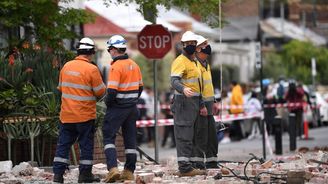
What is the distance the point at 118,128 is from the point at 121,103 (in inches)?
13.7

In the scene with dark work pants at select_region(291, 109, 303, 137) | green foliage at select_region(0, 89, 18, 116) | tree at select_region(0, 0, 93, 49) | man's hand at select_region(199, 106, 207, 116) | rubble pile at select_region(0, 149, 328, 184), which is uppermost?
tree at select_region(0, 0, 93, 49)

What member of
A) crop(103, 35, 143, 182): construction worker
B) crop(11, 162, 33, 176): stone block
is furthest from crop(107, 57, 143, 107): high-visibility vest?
crop(11, 162, 33, 176): stone block

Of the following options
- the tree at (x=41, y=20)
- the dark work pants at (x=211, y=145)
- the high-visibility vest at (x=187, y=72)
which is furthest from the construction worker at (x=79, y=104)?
the tree at (x=41, y=20)

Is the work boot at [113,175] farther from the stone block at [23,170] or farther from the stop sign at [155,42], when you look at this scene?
the stop sign at [155,42]

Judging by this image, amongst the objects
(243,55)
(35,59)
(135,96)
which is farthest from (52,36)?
(243,55)

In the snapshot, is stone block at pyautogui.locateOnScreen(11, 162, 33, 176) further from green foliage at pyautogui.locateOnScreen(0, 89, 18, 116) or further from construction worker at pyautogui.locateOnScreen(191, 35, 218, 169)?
construction worker at pyautogui.locateOnScreen(191, 35, 218, 169)

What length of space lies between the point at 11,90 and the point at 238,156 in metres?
7.80

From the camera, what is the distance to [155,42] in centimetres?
1859

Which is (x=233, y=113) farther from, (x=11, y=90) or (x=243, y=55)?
(x=243, y=55)

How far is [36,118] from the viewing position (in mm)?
15477

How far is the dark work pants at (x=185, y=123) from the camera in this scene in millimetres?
13414

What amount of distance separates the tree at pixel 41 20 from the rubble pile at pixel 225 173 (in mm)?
3750

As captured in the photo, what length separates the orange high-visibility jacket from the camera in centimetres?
1249

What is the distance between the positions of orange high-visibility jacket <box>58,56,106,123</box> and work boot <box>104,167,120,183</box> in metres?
0.73
